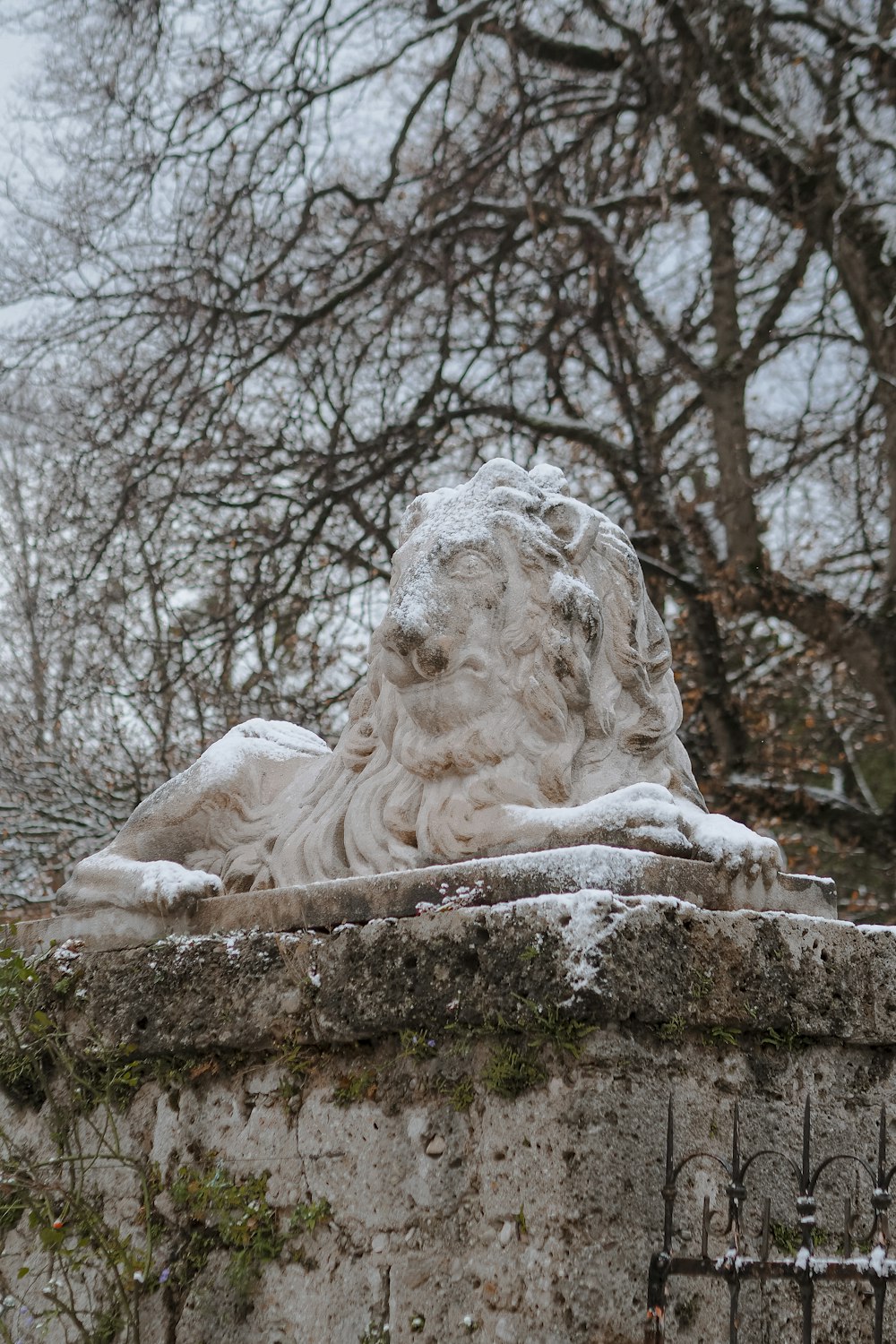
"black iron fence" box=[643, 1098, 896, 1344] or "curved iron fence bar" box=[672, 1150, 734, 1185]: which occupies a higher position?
"curved iron fence bar" box=[672, 1150, 734, 1185]

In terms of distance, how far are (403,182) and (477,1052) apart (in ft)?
26.8

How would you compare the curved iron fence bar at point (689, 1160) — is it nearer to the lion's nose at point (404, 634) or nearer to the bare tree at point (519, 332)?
the lion's nose at point (404, 634)

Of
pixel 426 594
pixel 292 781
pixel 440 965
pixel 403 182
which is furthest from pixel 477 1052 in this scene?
pixel 403 182

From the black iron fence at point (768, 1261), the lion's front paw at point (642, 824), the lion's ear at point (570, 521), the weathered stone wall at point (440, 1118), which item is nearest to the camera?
the black iron fence at point (768, 1261)

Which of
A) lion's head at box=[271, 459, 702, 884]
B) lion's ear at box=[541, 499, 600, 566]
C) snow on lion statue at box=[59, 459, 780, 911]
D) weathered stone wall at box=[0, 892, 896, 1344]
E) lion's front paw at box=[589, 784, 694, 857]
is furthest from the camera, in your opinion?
lion's ear at box=[541, 499, 600, 566]

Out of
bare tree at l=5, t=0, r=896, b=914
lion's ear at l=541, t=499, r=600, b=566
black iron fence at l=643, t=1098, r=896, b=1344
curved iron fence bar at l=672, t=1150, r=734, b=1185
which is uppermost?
bare tree at l=5, t=0, r=896, b=914

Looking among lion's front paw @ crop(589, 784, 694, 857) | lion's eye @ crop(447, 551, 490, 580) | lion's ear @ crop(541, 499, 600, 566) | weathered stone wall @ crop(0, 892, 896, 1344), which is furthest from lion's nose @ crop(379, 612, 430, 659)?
weathered stone wall @ crop(0, 892, 896, 1344)

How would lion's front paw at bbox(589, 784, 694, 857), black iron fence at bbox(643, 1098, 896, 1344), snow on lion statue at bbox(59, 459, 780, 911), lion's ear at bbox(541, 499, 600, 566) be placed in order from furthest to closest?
lion's ear at bbox(541, 499, 600, 566) → snow on lion statue at bbox(59, 459, 780, 911) → lion's front paw at bbox(589, 784, 694, 857) → black iron fence at bbox(643, 1098, 896, 1344)

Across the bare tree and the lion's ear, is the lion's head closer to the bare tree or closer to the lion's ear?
the lion's ear

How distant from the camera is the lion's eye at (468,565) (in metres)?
3.78

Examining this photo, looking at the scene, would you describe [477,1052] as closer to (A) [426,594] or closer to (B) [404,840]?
(B) [404,840]

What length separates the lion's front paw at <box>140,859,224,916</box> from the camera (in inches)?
152

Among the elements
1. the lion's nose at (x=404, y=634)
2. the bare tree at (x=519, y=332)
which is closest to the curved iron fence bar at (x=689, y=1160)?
the lion's nose at (x=404, y=634)

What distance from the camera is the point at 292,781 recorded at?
172 inches
